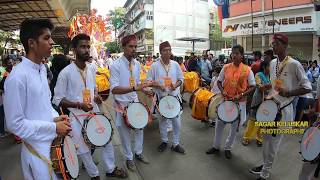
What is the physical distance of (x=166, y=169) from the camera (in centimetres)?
518

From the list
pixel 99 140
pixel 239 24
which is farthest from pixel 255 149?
pixel 239 24

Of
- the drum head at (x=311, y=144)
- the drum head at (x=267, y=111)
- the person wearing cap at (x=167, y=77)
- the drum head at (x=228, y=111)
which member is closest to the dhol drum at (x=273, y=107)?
the drum head at (x=267, y=111)

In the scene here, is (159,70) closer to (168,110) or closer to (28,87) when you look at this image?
(168,110)

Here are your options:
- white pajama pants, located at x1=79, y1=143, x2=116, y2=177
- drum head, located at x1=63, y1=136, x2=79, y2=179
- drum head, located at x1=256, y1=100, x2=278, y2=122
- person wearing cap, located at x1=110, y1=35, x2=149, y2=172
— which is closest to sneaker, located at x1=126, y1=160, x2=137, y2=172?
person wearing cap, located at x1=110, y1=35, x2=149, y2=172

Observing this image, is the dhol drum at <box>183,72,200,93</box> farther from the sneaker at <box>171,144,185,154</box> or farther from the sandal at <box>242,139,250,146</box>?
the sneaker at <box>171,144,185,154</box>

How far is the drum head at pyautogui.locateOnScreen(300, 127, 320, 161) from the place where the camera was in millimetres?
3251

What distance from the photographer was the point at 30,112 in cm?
247

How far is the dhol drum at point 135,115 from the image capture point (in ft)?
16.0

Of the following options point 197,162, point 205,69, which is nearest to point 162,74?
point 197,162

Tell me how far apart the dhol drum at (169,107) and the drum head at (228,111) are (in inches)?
30.1

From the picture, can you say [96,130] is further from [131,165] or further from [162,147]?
[162,147]

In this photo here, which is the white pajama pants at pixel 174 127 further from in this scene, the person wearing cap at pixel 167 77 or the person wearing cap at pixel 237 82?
the person wearing cap at pixel 237 82

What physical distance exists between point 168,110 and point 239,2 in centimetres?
2445

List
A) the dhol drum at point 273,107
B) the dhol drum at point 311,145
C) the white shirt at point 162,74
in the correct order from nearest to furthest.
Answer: the dhol drum at point 311,145
the dhol drum at point 273,107
the white shirt at point 162,74
